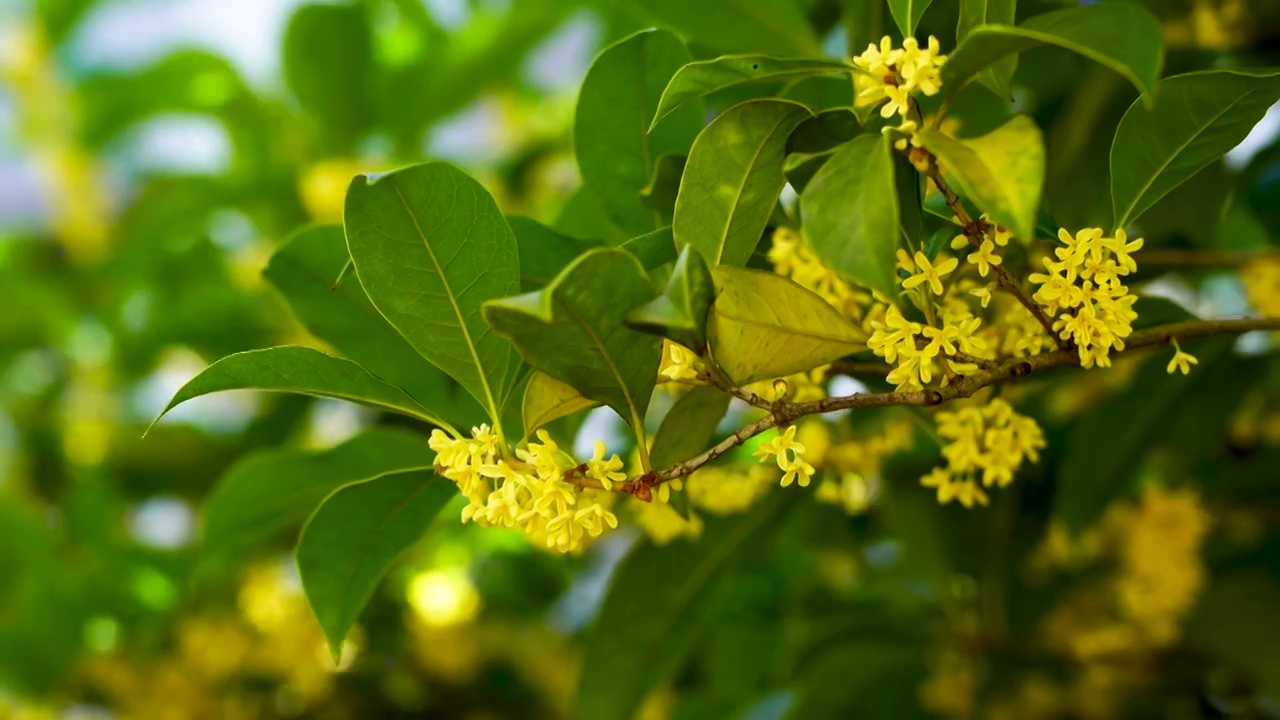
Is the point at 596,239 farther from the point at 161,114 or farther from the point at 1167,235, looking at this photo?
the point at 161,114

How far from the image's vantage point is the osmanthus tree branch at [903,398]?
0.47 m

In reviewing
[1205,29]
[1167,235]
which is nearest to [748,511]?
[1167,235]

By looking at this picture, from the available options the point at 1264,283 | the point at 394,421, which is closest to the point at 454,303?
the point at 394,421

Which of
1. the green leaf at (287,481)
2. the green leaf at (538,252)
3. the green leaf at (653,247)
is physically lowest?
the green leaf at (287,481)

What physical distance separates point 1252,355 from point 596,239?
0.66m

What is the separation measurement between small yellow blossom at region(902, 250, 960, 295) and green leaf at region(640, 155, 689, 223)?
0.14 metres

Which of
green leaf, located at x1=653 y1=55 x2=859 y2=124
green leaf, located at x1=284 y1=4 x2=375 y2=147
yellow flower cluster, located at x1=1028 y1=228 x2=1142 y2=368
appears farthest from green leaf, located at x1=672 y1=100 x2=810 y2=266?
green leaf, located at x1=284 y1=4 x2=375 y2=147

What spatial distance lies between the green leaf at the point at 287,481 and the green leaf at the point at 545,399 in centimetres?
19

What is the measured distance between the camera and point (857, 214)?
15.7 inches

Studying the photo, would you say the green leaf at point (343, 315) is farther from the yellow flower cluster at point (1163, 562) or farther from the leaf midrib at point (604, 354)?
the yellow flower cluster at point (1163, 562)

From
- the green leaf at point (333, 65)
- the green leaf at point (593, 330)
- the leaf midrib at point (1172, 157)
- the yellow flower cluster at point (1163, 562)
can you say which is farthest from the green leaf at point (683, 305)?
the green leaf at point (333, 65)

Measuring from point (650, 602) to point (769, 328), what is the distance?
44 centimetres

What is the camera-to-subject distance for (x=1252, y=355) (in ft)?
3.23

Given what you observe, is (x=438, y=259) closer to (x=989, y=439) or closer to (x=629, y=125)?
(x=629, y=125)
